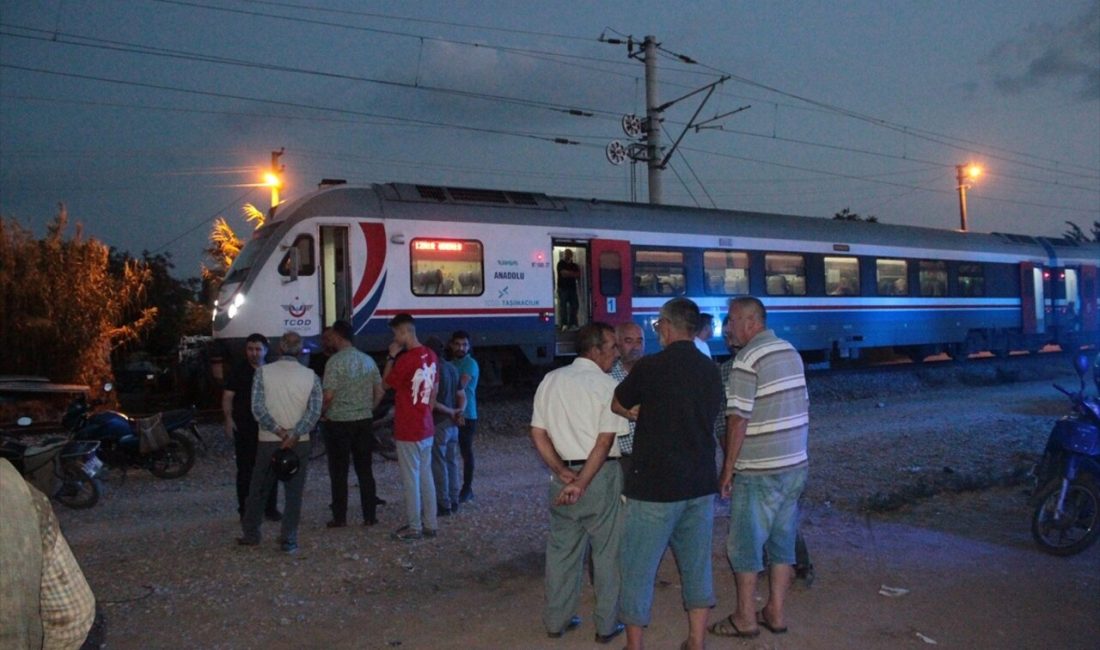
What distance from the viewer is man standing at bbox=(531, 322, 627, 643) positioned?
15.0 ft

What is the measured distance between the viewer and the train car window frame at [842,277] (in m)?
19.1

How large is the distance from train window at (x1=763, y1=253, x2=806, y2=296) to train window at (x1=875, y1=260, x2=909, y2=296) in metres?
2.62

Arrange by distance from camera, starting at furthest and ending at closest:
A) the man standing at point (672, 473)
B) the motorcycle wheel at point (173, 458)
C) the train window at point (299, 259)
Result: the train window at point (299, 259), the motorcycle wheel at point (173, 458), the man standing at point (672, 473)

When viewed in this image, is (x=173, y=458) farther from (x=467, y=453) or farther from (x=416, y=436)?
(x=416, y=436)

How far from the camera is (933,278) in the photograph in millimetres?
21656

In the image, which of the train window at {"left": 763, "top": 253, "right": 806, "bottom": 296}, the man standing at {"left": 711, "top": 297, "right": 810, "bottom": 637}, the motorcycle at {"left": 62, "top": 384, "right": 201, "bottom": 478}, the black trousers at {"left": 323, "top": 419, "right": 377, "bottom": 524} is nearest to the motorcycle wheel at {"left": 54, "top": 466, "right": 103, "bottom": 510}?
the motorcycle at {"left": 62, "top": 384, "right": 201, "bottom": 478}

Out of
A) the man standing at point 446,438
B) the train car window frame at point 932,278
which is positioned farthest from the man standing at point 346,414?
the train car window frame at point 932,278

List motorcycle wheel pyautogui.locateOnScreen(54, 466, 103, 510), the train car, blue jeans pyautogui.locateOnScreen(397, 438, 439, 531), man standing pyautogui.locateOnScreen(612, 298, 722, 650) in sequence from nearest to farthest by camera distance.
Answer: man standing pyautogui.locateOnScreen(612, 298, 722, 650) < blue jeans pyautogui.locateOnScreen(397, 438, 439, 531) < motorcycle wheel pyautogui.locateOnScreen(54, 466, 103, 510) < the train car

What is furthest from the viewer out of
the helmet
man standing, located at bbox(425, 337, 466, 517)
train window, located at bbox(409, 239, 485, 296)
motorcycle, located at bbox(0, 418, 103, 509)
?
train window, located at bbox(409, 239, 485, 296)

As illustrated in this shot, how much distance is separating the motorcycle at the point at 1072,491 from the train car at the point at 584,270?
9.06 m

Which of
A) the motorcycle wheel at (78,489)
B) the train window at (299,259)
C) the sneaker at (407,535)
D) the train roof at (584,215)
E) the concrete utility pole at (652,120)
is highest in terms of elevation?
the concrete utility pole at (652,120)

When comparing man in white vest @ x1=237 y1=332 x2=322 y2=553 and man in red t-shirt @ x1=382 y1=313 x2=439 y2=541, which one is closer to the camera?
man in white vest @ x1=237 y1=332 x2=322 y2=553

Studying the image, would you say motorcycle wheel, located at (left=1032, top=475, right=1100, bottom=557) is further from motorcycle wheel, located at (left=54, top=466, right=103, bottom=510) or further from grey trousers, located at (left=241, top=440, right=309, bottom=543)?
motorcycle wheel, located at (left=54, top=466, right=103, bottom=510)

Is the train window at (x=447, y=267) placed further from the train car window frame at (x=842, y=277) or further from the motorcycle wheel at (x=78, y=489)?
the train car window frame at (x=842, y=277)
